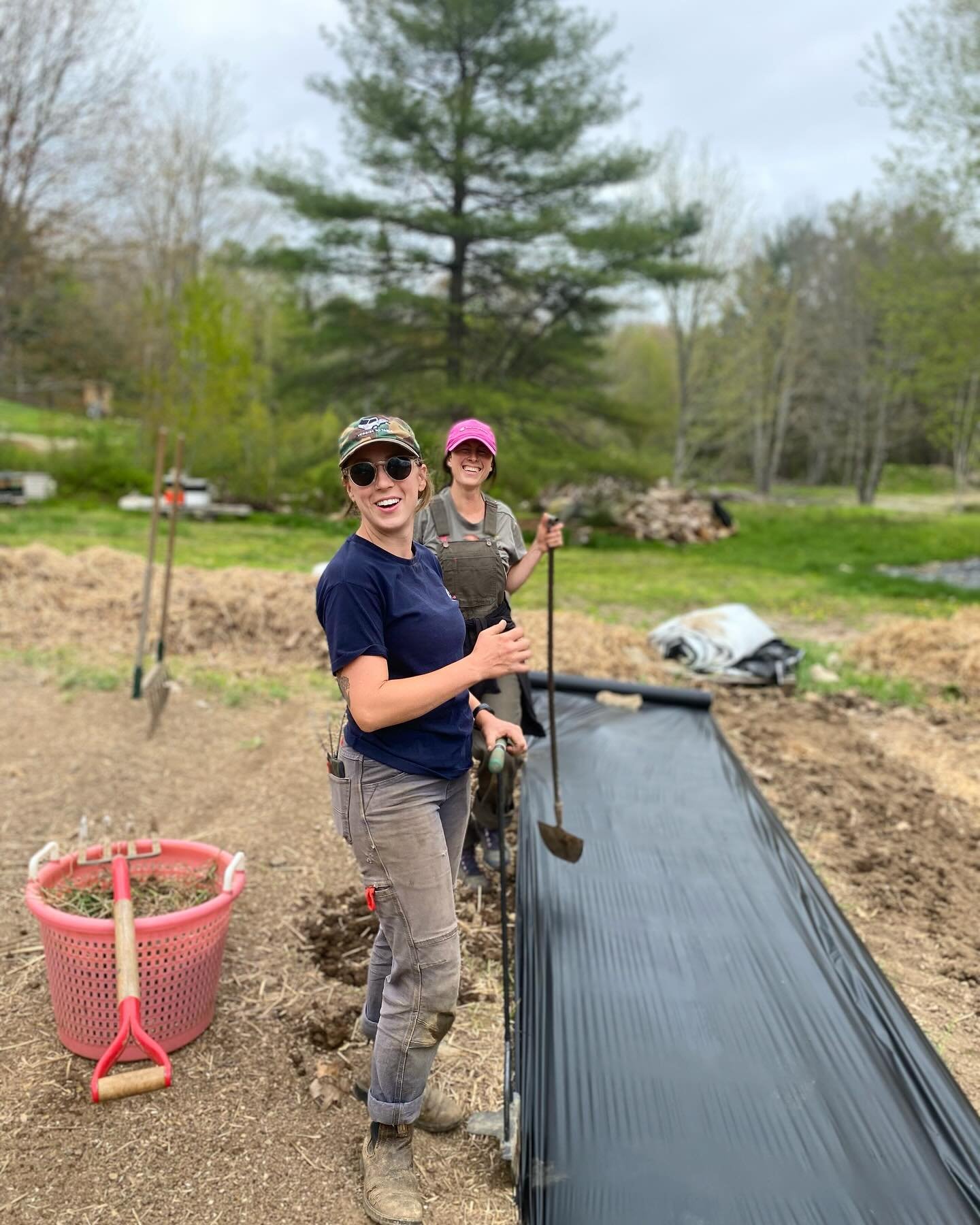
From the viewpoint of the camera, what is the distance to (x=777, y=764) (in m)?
5.15

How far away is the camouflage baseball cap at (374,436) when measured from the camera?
179 cm

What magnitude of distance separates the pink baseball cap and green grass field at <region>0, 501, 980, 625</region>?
6407 mm

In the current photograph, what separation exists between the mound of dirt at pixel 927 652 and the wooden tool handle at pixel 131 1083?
6.25 m

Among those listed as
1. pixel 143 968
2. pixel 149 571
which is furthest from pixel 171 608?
pixel 143 968

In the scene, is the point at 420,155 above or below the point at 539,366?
above

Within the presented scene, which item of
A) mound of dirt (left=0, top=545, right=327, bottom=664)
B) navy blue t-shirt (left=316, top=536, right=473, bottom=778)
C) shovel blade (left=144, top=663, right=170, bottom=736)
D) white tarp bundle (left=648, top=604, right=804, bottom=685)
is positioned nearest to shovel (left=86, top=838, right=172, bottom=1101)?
navy blue t-shirt (left=316, top=536, right=473, bottom=778)

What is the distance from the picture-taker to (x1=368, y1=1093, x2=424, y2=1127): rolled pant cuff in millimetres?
1949

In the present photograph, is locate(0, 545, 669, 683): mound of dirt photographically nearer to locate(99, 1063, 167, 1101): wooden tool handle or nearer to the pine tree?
locate(99, 1063, 167, 1101): wooden tool handle

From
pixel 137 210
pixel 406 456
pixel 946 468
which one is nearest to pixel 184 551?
pixel 406 456

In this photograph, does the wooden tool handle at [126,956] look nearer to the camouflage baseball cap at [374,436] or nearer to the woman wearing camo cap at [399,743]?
the woman wearing camo cap at [399,743]

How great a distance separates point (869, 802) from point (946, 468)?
3350cm

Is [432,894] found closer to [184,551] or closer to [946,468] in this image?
[184,551]

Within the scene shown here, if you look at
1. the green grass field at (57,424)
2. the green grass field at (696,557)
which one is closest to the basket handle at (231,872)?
the green grass field at (696,557)

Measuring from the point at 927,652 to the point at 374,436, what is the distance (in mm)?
6749
